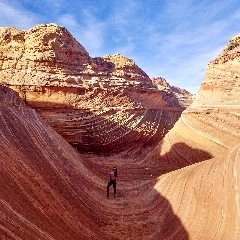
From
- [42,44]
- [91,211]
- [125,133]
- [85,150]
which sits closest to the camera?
[91,211]

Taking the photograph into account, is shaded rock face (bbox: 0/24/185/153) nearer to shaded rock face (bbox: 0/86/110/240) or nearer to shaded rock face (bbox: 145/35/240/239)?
shaded rock face (bbox: 145/35/240/239)

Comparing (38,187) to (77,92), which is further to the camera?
(77,92)

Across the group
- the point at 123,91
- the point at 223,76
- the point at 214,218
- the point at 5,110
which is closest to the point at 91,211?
the point at 214,218

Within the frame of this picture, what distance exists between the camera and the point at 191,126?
15.9 metres

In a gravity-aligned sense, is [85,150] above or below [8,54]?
below

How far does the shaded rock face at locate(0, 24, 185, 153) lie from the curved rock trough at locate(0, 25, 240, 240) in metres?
0.07

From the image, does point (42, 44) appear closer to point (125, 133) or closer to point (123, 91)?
point (123, 91)

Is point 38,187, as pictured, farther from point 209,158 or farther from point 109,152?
point 109,152

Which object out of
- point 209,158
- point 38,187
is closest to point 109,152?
point 209,158

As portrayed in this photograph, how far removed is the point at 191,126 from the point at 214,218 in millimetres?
8083

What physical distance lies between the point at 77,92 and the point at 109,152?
4564 mm

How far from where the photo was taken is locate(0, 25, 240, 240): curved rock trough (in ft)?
26.7

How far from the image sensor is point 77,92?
67.7 feet

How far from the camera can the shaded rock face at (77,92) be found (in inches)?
758
